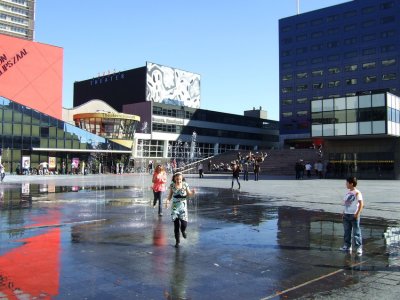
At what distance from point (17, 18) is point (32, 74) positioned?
91.4m

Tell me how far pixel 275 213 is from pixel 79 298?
9488mm

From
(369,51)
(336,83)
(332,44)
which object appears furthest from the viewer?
(332,44)

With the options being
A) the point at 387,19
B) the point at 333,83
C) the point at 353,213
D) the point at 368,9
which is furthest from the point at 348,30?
the point at 353,213

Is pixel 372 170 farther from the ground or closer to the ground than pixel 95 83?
closer to the ground

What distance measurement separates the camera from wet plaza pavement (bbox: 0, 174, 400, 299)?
5.63 m

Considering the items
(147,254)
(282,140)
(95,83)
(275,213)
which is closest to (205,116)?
(282,140)

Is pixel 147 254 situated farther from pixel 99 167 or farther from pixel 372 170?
pixel 99 167

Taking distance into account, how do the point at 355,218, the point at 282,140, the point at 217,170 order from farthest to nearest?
the point at 282,140
the point at 217,170
the point at 355,218

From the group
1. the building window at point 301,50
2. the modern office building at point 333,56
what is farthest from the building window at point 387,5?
the building window at point 301,50

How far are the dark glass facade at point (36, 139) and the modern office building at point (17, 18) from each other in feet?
298

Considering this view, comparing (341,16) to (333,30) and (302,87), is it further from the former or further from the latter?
(302,87)

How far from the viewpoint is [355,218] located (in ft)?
27.2

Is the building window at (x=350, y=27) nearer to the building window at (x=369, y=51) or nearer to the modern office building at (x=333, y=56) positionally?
the modern office building at (x=333, y=56)

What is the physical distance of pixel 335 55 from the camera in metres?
98.8
